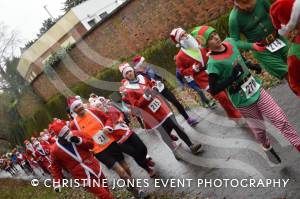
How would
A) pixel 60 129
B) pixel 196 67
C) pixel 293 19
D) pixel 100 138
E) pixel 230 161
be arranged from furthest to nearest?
pixel 196 67 → pixel 100 138 → pixel 60 129 → pixel 230 161 → pixel 293 19

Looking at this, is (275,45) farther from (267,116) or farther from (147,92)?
(147,92)

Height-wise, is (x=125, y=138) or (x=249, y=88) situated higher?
(x=249, y=88)

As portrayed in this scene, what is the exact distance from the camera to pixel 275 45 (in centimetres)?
577

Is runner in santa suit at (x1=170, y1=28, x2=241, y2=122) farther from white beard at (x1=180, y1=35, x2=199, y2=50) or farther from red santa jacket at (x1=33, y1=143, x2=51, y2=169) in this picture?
red santa jacket at (x1=33, y1=143, x2=51, y2=169)

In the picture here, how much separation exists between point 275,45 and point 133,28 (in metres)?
17.9

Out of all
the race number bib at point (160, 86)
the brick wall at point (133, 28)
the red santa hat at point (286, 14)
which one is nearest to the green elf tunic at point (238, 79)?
the red santa hat at point (286, 14)

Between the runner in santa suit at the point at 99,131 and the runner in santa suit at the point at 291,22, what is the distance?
425 cm

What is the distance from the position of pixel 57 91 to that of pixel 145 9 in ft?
51.9

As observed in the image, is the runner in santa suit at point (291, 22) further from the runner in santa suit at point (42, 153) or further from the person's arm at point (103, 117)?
the runner in santa suit at point (42, 153)

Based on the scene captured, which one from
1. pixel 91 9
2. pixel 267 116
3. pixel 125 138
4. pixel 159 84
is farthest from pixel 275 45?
pixel 91 9

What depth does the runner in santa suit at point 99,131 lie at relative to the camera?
26.1 feet

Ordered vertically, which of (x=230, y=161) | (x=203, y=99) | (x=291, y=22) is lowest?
(x=203, y=99)

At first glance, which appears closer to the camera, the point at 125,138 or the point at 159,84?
the point at 125,138

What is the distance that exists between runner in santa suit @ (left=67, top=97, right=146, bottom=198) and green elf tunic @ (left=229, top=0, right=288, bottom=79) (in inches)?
117
